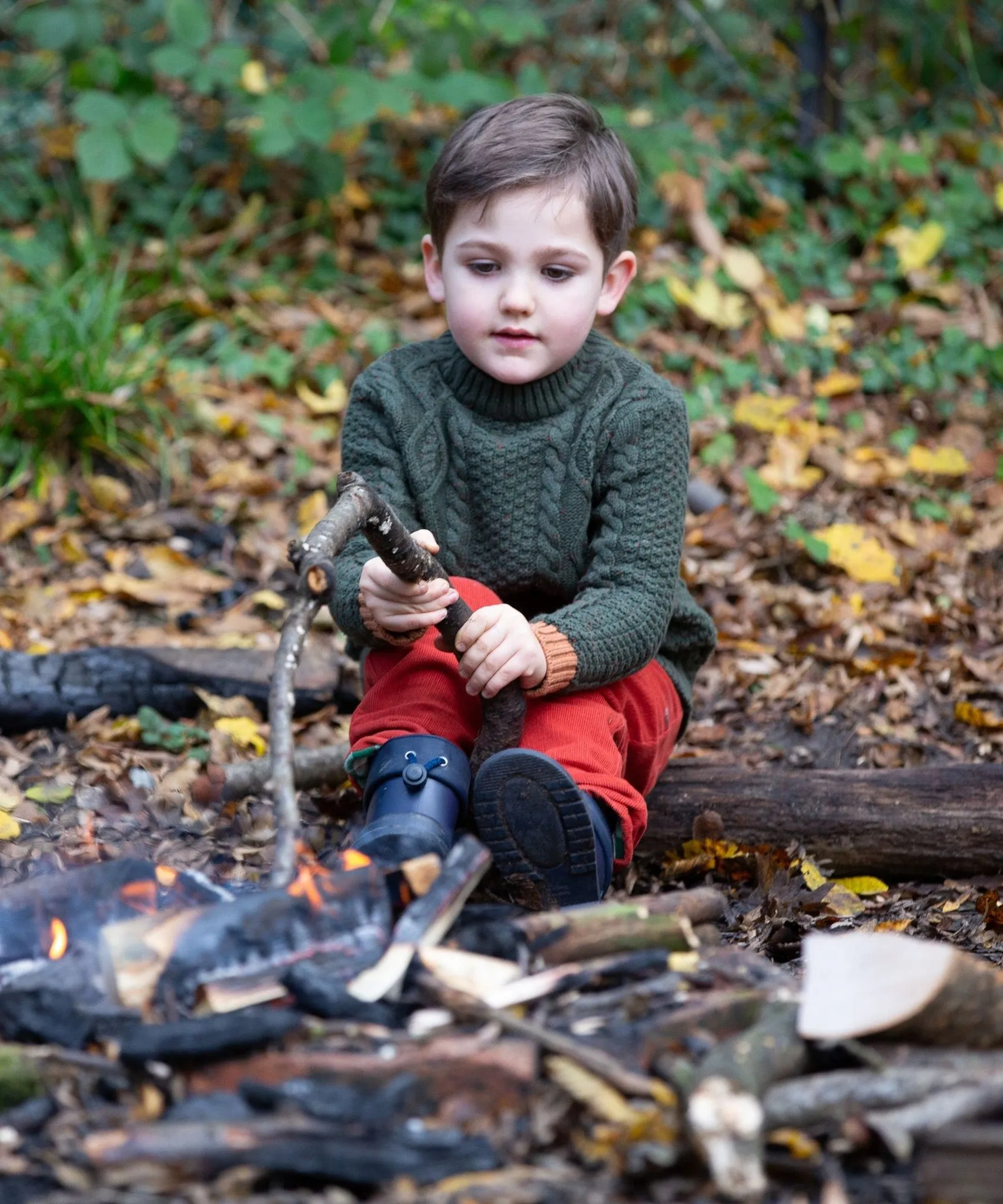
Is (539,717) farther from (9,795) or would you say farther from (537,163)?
(9,795)

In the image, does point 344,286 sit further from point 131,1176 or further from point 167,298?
point 131,1176

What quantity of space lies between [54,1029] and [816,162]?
5.24m

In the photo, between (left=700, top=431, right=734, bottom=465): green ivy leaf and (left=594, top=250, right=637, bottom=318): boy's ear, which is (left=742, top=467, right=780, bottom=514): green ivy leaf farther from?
(left=594, top=250, right=637, bottom=318): boy's ear

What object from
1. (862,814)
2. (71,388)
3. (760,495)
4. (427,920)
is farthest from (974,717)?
(71,388)

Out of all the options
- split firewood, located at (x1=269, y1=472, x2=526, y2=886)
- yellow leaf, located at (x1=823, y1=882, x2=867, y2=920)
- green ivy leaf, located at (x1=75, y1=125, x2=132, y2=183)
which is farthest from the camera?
green ivy leaf, located at (x1=75, y1=125, x2=132, y2=183)

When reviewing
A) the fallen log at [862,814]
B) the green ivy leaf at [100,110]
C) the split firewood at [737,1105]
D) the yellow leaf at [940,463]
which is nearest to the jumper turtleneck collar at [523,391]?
the fallen log at [862,814]

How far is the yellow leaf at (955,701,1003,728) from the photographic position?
3.31 m

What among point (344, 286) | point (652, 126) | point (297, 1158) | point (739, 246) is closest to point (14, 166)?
point (344, 286)

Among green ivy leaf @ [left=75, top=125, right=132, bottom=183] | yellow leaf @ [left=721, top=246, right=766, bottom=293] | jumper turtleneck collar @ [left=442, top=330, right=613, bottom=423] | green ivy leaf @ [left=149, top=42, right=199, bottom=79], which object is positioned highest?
green ivy leaf @ [left=149, top=42, right=199, bottom=79]

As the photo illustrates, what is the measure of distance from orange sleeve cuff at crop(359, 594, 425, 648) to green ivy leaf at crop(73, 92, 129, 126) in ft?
10.5

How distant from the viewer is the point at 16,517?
14.0 feet

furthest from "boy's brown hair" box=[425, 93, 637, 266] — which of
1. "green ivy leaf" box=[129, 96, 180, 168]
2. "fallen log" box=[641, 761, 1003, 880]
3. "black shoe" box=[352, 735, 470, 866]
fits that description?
"green ivy leaf" box=[129, 96, 180, 168]

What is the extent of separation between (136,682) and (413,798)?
1.30 metres

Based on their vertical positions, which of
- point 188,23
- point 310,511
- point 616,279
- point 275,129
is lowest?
point 310,511
